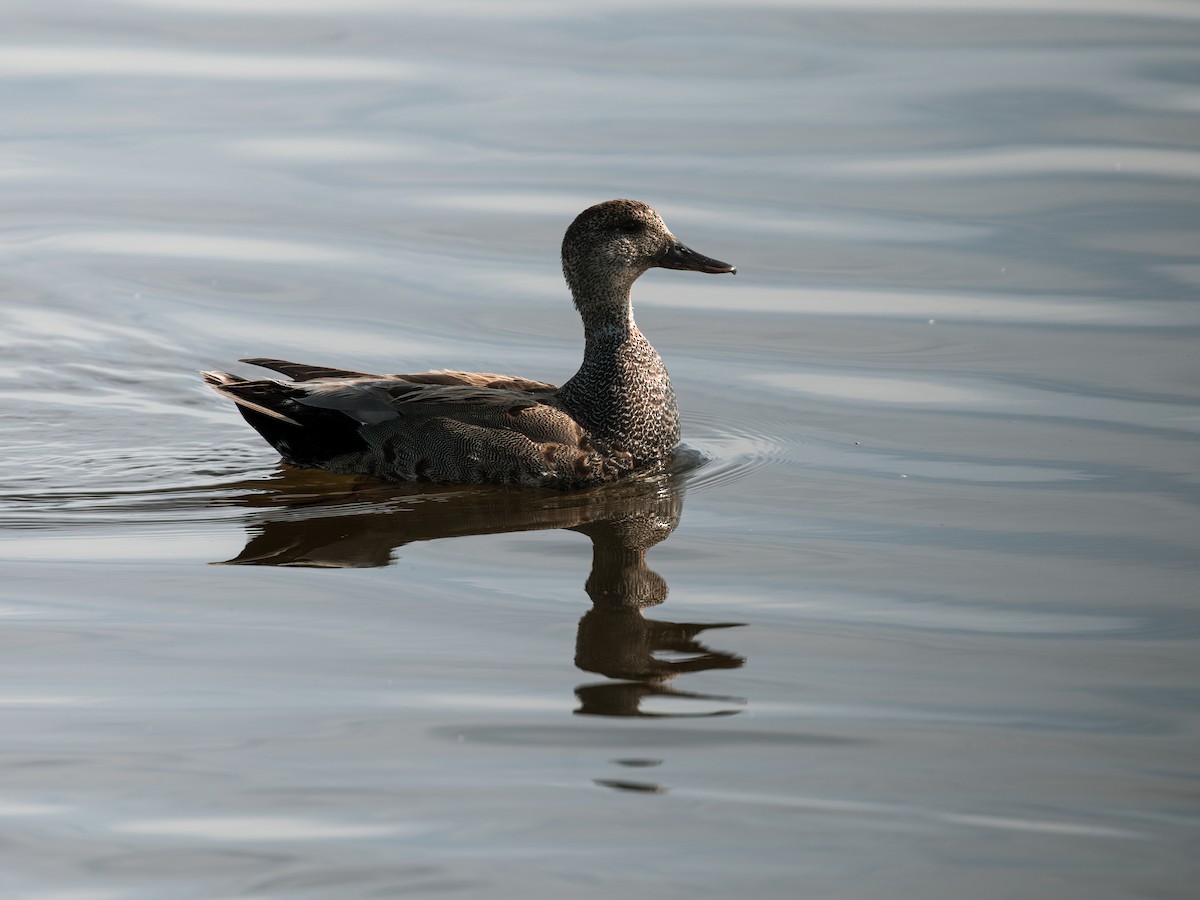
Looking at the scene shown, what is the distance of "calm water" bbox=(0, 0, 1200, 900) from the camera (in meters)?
5.72

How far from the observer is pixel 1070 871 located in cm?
541

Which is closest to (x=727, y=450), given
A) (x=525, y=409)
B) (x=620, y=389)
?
(x=620, y=389)

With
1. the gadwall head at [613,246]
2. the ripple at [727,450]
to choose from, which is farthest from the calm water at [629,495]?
the gadwall head at [613,246]

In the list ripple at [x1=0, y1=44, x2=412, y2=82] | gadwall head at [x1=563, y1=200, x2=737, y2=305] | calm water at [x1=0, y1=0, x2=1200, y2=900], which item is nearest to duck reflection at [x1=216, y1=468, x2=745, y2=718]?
calm water at [x1=0, y1=0, x2=1200, y2=900]

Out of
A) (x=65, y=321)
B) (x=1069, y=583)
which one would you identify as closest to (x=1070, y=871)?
(x=1069, y=583)

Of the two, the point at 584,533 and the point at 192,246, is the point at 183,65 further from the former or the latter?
the point at 584,533

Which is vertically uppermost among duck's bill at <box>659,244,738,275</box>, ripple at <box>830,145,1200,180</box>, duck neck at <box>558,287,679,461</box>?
ripple at <box>830,145,1200,180</box>

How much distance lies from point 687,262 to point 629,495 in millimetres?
1505

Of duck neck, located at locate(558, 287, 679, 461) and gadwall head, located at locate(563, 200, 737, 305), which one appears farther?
gadwall head, located at locate(563, 200, 737, 305)

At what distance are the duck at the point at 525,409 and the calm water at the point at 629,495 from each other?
0.83 ft

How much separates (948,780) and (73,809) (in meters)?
2.66

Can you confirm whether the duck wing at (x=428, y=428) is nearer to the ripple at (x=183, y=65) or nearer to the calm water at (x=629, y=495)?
the calm water at (x=629, y=495)

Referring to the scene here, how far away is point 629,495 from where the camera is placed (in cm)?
935

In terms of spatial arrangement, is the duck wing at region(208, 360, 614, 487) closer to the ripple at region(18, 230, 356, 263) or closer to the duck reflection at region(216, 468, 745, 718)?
the duck reflection at region(216, 468, 745, 718)
